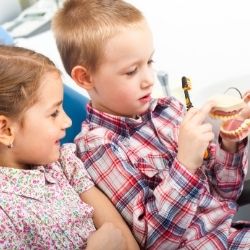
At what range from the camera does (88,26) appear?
1.02 meters

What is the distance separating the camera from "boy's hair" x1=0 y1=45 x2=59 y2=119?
0.85 meters

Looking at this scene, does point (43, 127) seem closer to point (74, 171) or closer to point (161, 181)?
point (74, 171)

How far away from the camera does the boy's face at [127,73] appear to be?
989mm

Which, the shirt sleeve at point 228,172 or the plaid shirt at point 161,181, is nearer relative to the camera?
the plaid shirt at point 161,181

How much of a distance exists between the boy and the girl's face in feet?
0.41

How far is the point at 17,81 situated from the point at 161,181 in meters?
0.38

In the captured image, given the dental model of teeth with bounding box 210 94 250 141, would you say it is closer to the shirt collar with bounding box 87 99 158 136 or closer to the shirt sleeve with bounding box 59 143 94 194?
the shirt collar with bounding box 87 99 158 136

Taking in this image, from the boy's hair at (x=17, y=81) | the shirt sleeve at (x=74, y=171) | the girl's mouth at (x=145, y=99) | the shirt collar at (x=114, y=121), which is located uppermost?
the boy's hair at (x=17, y=81)

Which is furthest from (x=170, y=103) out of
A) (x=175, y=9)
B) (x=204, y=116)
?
(x=175, y=9)

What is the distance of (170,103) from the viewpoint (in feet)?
3.81

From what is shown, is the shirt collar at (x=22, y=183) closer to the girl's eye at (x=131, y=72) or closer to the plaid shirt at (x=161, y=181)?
the plaid shirt at (x=161, y=181)

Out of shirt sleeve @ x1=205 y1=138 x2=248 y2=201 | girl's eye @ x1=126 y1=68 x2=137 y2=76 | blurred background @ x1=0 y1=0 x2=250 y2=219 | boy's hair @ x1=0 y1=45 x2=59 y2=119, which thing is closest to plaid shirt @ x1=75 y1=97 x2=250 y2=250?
shirt sleeve @ x1=205 y1=138 x2=248 y2=201

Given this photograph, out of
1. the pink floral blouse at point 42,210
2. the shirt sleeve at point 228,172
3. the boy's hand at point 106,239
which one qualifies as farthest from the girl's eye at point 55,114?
the shirt sleeve at point 228,172

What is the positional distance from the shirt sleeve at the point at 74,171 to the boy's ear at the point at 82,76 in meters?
0.16
